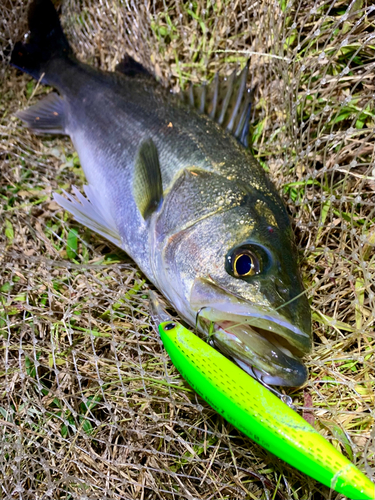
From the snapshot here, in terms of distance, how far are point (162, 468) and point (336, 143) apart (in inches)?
78.4

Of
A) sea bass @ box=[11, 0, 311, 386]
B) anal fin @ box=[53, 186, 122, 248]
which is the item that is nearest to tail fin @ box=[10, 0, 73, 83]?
sea bass @ box=[11, 0, 311, 386]

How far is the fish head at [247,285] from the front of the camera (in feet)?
5.10

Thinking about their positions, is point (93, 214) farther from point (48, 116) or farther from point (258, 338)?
point (258, 338)

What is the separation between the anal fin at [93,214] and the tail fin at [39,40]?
1219 mm

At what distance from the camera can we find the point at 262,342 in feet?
5.20

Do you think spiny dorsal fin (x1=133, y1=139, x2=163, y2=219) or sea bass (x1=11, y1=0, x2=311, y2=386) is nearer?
sea bass (x1=11, y1=0, x2=311, y2=386)

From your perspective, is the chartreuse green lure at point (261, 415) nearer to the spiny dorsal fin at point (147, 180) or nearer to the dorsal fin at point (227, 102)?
the spiny dorsal fin at point (147, 180)

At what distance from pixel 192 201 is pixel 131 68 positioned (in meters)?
1.35

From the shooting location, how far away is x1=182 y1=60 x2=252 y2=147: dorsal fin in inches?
89.9

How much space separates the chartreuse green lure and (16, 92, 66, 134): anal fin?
6.41 feet

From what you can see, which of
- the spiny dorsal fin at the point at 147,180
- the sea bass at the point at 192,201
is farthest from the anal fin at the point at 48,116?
the spiny dorsal fin at the point at 147,180

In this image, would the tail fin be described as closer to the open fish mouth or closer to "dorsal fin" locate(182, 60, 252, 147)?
"dorsal fin" locate(182, 60, 252, 147)

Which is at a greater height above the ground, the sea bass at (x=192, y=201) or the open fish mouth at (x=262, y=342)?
the sea bass at (x=192, y=201)

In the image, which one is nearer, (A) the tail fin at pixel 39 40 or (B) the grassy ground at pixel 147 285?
(B) the grassy ground at pixel 147 285
